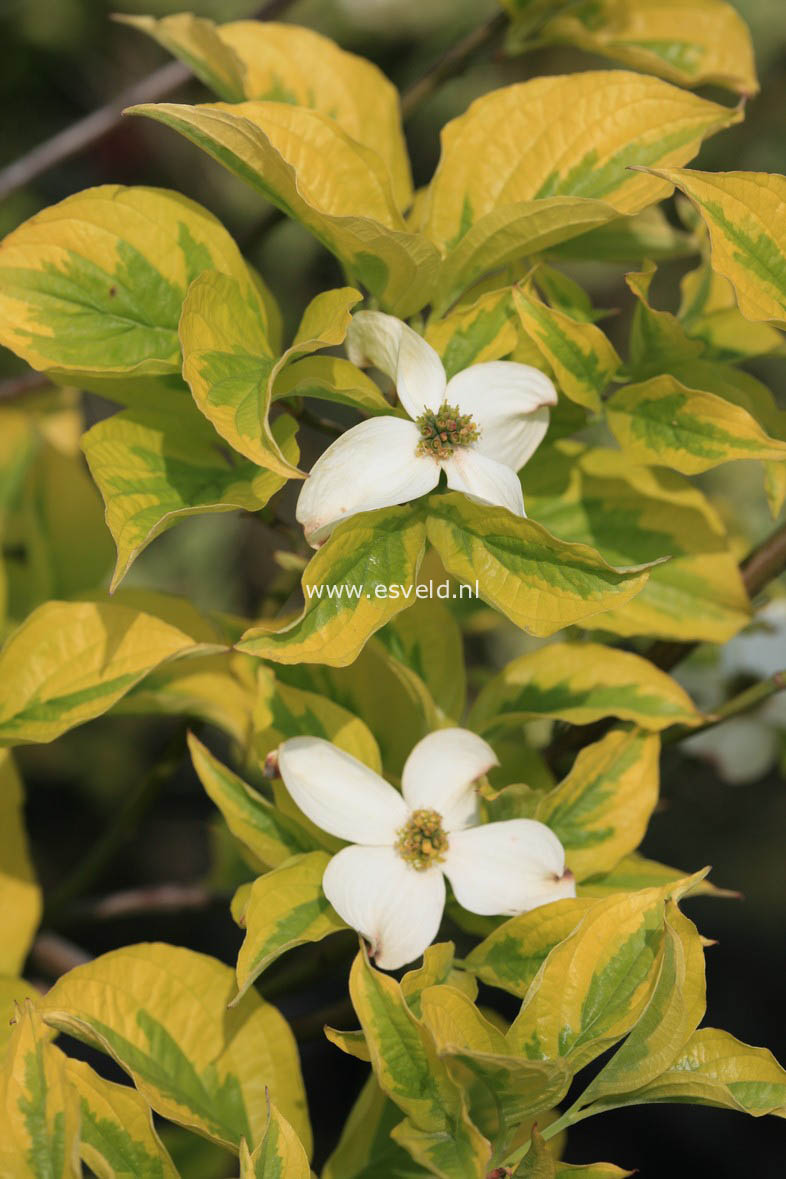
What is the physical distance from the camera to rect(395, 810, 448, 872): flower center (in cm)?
52

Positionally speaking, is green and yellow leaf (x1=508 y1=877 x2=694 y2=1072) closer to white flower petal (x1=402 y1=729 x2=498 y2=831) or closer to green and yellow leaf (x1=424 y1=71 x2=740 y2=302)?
white flower petal (x1=402 y1=729 x2=498 y2=831)

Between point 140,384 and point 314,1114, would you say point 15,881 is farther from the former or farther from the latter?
point 314,1114

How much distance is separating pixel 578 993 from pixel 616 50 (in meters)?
0.59

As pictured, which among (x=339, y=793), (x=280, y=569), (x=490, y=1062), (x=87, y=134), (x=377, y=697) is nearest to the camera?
(x=490, y=1062)

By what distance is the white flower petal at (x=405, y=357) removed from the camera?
0.50 metres

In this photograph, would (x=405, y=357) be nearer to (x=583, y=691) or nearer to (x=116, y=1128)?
(x=583, y=691)

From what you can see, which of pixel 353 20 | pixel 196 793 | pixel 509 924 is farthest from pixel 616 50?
pixel 196 793

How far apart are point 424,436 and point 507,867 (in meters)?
0.19

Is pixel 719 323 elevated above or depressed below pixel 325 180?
below

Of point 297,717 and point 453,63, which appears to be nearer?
point 297,717

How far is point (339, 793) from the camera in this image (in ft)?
1.70

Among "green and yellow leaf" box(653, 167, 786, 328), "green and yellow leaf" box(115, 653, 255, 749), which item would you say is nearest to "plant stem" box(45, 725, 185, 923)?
"green and yellow leaf" box(115, 653, 255, 749)

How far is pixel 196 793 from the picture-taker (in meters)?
2.03

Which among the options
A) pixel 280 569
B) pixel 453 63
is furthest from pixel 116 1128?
pixel 280 569
